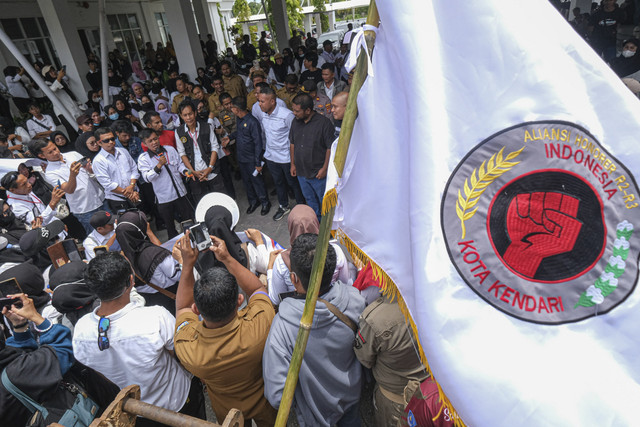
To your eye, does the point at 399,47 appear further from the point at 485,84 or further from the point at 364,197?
the point at 364,197

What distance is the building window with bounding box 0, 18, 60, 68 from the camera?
483 inches

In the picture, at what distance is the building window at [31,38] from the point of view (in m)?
12.3

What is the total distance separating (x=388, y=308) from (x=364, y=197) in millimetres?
703

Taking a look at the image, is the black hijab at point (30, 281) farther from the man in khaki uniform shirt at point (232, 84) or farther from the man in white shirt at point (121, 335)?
the man in khaki uniform shirt at point (232, 84)

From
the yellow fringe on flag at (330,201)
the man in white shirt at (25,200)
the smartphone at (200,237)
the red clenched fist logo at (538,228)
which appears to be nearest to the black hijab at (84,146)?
the man in white shirt at (25,200)

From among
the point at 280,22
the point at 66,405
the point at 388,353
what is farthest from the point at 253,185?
the point at 280,22

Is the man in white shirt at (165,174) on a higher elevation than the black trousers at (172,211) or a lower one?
higher

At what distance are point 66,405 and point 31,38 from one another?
1532 cm

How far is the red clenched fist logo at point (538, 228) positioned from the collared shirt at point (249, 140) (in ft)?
15.8

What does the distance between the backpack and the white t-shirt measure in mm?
160

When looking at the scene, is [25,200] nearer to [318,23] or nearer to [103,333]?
[103,333]

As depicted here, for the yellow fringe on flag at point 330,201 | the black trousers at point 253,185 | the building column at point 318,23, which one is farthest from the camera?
the building column at point 318,23

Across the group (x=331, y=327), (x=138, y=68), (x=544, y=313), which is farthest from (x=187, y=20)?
(x=544, y=313)

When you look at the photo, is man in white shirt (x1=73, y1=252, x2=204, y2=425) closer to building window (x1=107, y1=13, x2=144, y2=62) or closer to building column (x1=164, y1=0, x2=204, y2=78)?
building column (x1=164, y1=0, x2=204, y2=78)
